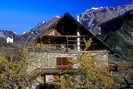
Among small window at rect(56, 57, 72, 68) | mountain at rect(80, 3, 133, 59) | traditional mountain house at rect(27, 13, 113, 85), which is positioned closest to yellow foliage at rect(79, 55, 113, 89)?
traditional mountain house at rect(27, 13, 113, 85)

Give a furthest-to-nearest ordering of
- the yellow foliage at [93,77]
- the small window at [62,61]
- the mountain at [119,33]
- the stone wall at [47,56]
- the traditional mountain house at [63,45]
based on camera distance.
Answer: the mountain at [119,33], the small window at [62,61], the traditional mountain house at [63,45], the stone wall at [47,56], the yellow foliage at [93,77]

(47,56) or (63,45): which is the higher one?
(63,45)

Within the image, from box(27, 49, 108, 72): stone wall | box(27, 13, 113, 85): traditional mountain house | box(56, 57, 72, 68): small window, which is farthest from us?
box(56, 57, 72, 68): small window

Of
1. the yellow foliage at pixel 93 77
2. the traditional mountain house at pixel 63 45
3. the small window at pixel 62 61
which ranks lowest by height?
the yellow foliage at pixel 93 77

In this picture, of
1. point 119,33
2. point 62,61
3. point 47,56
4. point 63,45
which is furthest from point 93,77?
point 119,33

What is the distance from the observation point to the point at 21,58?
26.3m

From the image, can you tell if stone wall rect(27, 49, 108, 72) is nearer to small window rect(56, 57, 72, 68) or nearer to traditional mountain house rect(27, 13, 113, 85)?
traditional mountain house rect(27, 13, 113, 85)

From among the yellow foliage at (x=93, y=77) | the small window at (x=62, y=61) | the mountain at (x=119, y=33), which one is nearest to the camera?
the yellow foliage at (x=93, y=77)

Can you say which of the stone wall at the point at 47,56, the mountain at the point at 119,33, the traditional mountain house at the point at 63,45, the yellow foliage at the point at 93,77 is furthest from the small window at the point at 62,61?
the mountain at the point at 119,33

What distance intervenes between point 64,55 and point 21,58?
21.5 feet

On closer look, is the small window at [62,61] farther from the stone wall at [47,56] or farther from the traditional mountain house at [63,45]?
the stone wall at [47,56]

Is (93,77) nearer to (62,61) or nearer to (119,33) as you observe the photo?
(62,61)

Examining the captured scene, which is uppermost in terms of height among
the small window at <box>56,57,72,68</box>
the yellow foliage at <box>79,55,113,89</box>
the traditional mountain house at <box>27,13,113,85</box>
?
the traditional mountain house at <box>27,13,113,85</box>

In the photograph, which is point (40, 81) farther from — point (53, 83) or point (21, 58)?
point (21, 58)
